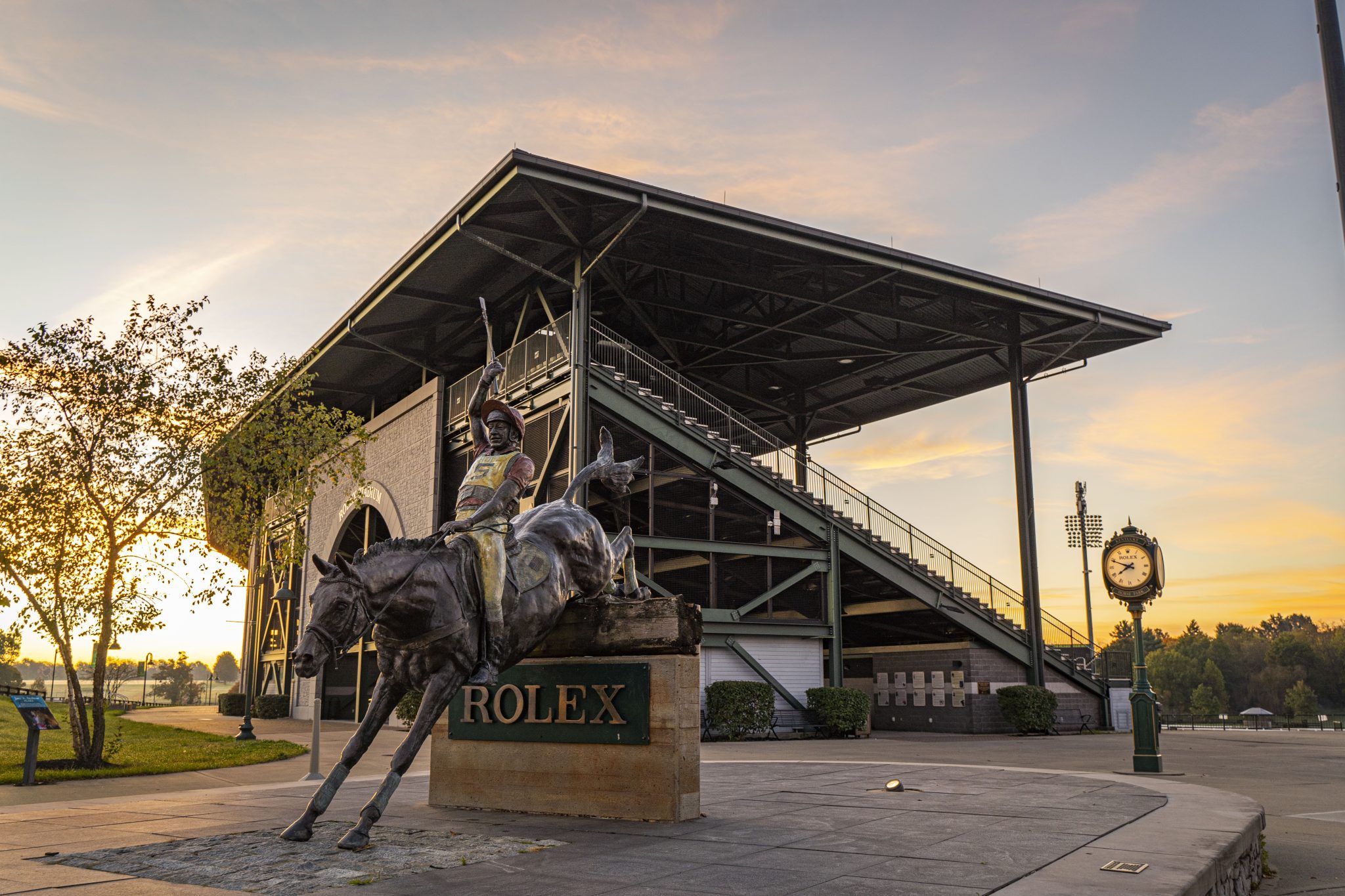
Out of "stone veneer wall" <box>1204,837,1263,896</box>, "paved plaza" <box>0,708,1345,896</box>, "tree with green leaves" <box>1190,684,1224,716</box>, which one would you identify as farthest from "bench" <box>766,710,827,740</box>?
"tree with green leaves" <box>1190,684,1224,716</box>

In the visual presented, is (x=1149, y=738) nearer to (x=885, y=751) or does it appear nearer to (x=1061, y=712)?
(x=885, y=751)

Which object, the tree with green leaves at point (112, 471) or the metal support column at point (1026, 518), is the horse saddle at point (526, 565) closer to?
the tree with green leaves at point (112, 471)

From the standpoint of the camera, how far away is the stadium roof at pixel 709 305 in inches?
1025

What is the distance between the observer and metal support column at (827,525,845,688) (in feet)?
97.2

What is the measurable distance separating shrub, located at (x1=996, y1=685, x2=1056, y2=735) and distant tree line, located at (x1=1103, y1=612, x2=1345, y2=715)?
68.8m

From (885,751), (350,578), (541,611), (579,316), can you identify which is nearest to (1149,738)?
(885,751)

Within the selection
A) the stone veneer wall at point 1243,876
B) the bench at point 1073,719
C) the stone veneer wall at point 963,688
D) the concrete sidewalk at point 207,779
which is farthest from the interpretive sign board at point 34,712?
the bench at point 1073,719

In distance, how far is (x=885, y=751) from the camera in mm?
21422

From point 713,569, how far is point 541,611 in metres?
19.1

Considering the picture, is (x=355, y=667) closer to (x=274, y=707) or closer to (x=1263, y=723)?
(x=274, y=707)

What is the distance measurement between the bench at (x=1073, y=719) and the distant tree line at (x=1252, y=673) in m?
65.6

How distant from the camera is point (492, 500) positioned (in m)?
8.54

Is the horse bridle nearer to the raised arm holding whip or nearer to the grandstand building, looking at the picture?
the raised arm holding whip

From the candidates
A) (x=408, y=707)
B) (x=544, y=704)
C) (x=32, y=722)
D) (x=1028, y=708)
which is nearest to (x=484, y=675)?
(x=544, y=704)
